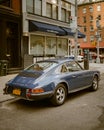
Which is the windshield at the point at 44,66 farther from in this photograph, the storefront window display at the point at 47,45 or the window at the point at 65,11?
the window at the point at 65,11

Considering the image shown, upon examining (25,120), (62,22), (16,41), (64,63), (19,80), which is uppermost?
(62,22)

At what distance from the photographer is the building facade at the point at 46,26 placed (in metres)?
17.0

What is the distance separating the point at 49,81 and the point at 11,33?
10101 millimetres

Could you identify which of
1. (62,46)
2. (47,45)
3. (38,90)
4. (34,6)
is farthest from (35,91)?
(62,46)

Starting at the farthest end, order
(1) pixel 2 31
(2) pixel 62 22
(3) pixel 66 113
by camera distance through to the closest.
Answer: (2) pixel 62 22
(1) pixel 2 31
(3) pixel 66 113

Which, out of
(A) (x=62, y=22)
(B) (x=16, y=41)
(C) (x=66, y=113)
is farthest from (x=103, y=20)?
(C) (x=66, y=113)

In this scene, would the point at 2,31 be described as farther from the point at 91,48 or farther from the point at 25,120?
the point at 91,48

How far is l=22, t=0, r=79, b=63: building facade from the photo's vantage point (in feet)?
55.7

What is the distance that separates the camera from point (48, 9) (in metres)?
19.8

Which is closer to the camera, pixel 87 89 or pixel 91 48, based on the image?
pixel 87 89

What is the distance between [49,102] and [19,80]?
1.24 metres

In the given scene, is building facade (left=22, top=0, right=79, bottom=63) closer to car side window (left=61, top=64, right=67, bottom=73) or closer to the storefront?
the storefront

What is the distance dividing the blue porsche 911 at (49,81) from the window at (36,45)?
31.3 feet

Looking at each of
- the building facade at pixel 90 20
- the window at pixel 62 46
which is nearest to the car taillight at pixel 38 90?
the window at pixel 62 46
